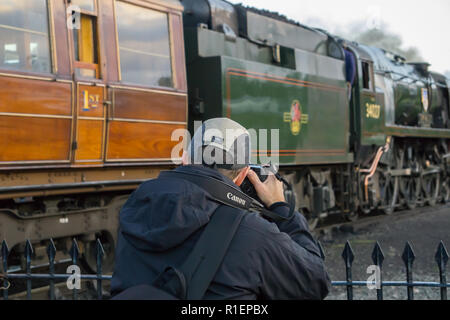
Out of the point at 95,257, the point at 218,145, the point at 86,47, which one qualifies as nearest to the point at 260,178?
the point at 218,145

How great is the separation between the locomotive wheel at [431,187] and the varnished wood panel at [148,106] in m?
9.13

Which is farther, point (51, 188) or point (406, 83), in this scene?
point (406, 83)

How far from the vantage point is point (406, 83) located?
526 inches

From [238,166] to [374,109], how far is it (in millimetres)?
9090

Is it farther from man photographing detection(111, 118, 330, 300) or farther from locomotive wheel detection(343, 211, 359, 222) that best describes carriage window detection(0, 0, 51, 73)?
locomotive wheel detection(343, 211, 359, 222)

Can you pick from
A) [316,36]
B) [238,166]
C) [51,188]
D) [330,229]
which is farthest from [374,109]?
[238,166]

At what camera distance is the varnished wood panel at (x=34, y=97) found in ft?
14.9

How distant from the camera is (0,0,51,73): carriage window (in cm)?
465

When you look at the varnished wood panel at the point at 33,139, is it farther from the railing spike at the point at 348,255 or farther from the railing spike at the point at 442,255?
the railing spike at the point at 442,255

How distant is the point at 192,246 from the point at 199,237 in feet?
0.13

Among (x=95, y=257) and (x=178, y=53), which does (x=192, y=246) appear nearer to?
(x=95, y=257)

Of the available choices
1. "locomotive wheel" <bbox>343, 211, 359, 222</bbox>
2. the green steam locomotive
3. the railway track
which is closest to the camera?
the green steam locomotive

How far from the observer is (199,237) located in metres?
1.86

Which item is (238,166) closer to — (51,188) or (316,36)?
(51,188)
